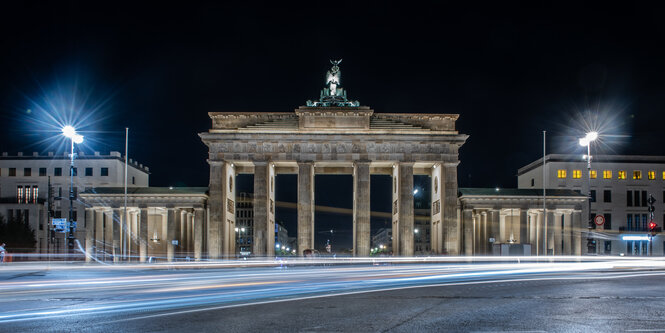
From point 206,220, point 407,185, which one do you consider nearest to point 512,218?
point 407,185

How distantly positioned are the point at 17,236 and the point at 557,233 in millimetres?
62757

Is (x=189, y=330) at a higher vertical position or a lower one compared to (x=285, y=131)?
lower

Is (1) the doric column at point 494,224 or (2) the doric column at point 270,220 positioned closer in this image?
(2) the doric column at point 270,220

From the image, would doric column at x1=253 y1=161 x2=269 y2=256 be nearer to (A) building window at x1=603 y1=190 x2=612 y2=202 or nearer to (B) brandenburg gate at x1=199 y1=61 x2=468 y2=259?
(B) brandenburg gate at x1=199 y1=61 x2=468 y2=259

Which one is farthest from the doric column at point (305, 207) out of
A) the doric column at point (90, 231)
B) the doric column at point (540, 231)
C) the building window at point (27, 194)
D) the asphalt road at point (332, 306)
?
the building window at point (27, 194)

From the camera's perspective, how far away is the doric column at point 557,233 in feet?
236

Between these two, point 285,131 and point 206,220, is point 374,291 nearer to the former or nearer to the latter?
point 285,131

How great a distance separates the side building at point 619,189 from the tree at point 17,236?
A: 6488 cm

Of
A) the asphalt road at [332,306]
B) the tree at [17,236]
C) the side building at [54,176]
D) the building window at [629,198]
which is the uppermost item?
the side building at [54,176]

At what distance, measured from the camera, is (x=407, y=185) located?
65688 mm

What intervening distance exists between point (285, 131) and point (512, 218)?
29875mm

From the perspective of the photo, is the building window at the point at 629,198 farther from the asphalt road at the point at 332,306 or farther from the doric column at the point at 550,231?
the asphalt road at the point at 332,306

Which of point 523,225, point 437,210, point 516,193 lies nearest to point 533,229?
point 523,225

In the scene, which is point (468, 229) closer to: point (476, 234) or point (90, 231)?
point (476, 234)
